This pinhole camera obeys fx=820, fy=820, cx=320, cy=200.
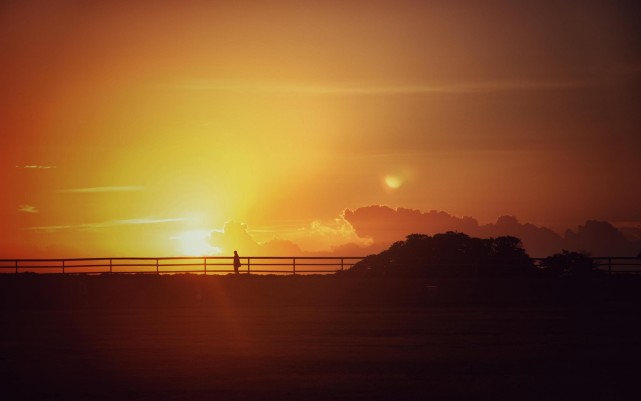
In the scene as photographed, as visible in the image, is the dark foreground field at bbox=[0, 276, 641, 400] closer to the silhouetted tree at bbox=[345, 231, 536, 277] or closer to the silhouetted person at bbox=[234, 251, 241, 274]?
the silhouetted person at bbox=[234, 251, 241, 274]

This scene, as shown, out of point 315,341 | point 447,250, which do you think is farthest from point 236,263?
point 447,250

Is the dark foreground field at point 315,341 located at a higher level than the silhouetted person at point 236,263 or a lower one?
lower

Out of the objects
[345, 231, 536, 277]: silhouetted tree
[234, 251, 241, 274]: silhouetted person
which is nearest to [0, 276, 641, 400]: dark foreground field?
[234, 251, 241, 274]: silhouetted person

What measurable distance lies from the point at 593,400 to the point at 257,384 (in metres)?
5.45

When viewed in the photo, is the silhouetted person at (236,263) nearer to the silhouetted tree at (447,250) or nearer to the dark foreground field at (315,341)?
the dark foreground field at (315,341)

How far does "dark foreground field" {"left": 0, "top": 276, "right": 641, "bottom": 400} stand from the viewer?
13711 millimetres

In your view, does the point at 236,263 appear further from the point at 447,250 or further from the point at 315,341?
the point at 447,250

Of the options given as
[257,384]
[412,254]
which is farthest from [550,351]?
[412,254]

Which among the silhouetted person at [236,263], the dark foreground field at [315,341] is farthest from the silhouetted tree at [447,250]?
the dark foreground field at [315,341]

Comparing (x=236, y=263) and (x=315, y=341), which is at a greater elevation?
(x=236, y=263)

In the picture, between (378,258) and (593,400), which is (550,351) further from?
(378,258)

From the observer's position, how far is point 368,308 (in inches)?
1390

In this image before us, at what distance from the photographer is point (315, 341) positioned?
21172 mm

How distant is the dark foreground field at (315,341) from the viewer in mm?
13711
